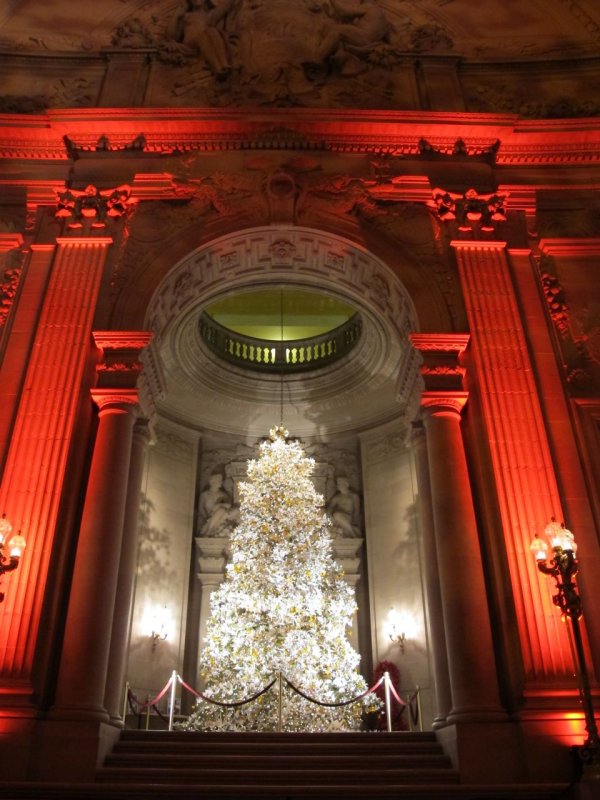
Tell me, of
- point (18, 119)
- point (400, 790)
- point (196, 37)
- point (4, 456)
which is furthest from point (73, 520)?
point (196, 37)

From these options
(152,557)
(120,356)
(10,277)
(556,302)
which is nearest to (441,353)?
(556,302)

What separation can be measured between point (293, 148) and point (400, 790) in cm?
1096

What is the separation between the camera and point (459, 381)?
10500 millimetres

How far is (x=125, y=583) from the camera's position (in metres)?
9.89

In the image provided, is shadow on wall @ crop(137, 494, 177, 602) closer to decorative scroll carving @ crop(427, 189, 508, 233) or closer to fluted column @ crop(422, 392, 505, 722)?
fluted column @ crop(422, 392, 505, 722)

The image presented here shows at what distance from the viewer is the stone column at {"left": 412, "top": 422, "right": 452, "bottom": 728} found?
9477mm

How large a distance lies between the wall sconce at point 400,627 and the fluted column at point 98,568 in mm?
8430

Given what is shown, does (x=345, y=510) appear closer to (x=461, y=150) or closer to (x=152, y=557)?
(x=152, y=557)

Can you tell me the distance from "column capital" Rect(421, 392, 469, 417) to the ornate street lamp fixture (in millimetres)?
2339

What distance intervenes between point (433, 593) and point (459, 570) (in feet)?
4.05

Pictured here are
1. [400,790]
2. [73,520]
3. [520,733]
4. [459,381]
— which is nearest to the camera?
[400,790]

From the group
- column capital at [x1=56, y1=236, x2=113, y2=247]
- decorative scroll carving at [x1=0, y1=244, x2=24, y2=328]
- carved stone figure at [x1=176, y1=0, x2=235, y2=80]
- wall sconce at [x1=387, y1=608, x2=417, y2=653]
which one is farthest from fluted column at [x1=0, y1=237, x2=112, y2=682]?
wall sconce at [x1=387, y1=608, x2=417, y2=653]

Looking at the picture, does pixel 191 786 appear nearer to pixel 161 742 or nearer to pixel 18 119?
pixel 161 742

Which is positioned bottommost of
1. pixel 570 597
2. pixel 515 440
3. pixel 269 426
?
pixel 570 597
